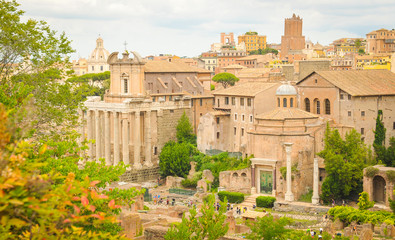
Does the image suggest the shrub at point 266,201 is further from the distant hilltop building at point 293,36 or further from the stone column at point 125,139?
the distant hilltop building at point 293,36

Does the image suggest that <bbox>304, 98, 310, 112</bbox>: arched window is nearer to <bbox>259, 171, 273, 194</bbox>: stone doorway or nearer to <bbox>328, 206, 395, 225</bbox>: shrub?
<bbox>259, 171, 273, 194</bbox>: stone doorway

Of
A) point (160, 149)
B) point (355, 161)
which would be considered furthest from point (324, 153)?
point (160, 149)

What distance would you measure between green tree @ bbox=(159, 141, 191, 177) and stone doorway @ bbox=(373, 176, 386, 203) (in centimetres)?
1850

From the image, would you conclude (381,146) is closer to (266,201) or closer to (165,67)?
(266,201)

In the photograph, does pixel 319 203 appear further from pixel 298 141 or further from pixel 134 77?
pixel 134 77

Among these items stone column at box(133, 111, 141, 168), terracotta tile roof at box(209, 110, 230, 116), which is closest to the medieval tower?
terracotta tile roof at box(209, 110, 230, 116)

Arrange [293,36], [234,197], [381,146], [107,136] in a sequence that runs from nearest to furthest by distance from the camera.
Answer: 1. [234,197]
2. [381,146]
3. [107,136]
4. [293,36]

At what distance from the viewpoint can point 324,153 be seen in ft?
137

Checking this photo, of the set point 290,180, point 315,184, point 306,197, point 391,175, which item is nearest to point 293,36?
point 306,197

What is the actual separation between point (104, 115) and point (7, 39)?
30500mm

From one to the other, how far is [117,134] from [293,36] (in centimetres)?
10735

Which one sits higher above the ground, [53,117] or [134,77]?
[134,77]

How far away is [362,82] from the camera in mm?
49438

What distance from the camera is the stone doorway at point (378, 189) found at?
40.1 metres
